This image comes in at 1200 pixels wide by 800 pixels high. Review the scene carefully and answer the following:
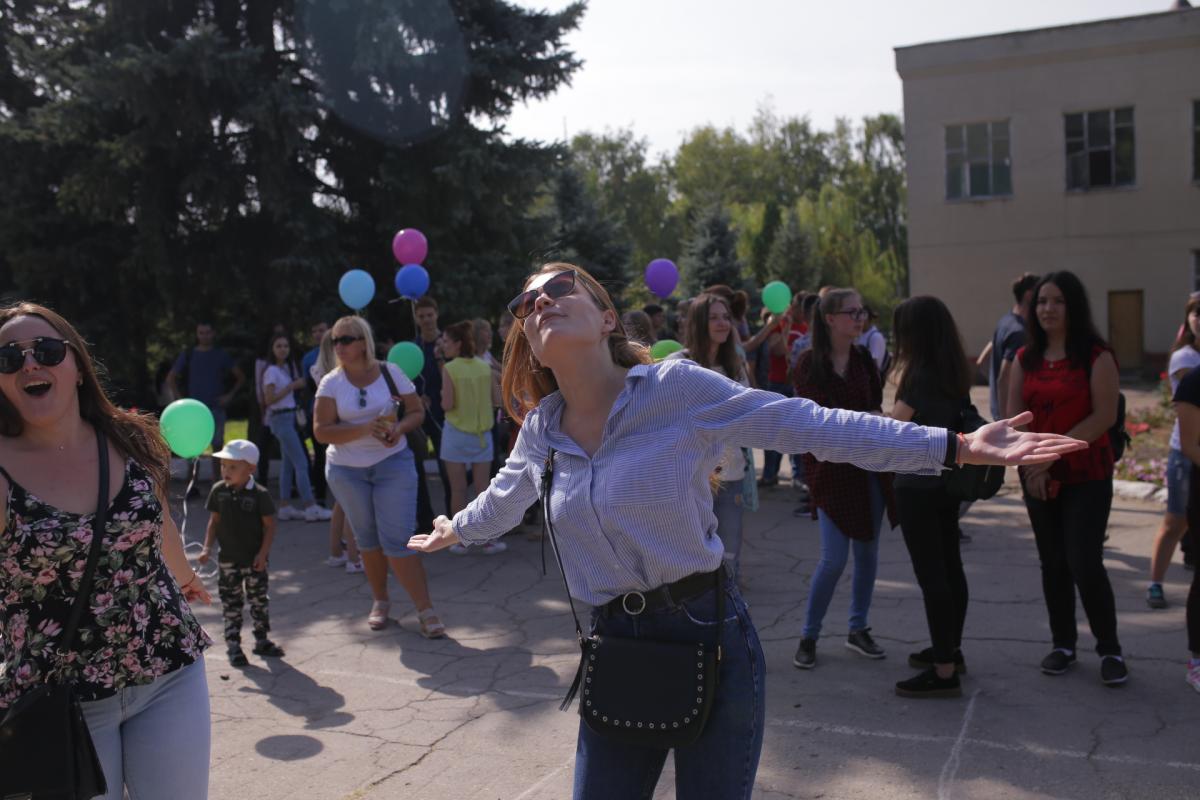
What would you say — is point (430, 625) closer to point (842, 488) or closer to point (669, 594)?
point (842, 488)

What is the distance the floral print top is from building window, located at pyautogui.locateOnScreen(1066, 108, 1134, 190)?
91.3 feet

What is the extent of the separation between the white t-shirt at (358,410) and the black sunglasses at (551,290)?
3.70 m

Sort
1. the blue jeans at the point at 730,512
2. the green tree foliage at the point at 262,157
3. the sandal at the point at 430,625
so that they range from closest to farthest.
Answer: the blue jeans at the point at 730,512 < the sandal at the point at 430,625 < the green tree foliage at the point at 262,157

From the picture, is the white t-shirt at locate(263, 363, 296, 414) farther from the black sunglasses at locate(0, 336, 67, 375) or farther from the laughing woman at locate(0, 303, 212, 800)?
the black sunglasses at locate(0, 336, 67, 375)

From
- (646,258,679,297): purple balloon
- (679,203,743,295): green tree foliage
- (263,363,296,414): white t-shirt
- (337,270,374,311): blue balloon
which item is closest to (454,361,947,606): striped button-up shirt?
(337,270,374,311): blue balloon

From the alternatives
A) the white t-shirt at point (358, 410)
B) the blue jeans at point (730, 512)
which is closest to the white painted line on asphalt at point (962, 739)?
the blue jeans at point (730, 512)

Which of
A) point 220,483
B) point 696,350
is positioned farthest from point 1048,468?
point 220,483

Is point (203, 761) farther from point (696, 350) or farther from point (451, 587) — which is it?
point (451, 587)

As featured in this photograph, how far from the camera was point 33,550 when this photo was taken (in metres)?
2.77

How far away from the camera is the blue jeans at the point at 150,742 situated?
2797mm

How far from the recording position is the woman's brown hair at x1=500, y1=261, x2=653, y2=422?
284 cm

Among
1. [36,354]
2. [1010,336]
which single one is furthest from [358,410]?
[1010,336]

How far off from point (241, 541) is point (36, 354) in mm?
3345

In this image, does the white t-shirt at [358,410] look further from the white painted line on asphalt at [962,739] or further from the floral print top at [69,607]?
the floral print top at [69,607]
